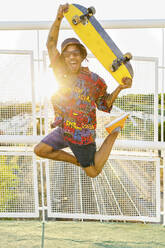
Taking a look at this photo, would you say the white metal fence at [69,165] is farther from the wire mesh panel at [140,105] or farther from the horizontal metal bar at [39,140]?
the horizontal metal bar at [39,140]

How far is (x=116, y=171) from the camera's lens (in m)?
3.22

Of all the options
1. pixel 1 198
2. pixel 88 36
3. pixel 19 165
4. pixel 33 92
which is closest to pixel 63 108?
pixel 88 36

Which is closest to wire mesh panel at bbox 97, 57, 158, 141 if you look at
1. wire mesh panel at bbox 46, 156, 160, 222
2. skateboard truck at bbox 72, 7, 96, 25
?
wire mesh panel at bbox 46, 156, 160, 222

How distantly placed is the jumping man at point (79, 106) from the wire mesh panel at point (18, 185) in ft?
3.67

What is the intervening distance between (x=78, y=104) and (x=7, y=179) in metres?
1.67

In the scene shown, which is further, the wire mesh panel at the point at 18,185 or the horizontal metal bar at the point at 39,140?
the wire mesh panel at the point at 18,185

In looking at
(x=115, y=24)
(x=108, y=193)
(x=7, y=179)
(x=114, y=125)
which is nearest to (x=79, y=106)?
(x=114, y=125)

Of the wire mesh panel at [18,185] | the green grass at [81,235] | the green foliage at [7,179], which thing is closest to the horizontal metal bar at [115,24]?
the wire mesh panel at [18,185]

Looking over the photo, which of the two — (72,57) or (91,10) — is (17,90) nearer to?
(72,57)

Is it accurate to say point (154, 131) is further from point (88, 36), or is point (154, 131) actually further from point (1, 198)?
point (1, 198)

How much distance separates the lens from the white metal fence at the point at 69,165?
296 cm

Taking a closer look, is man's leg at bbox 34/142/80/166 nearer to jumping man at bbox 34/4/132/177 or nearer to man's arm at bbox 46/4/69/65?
jumping man at bbox 34/4/132/177

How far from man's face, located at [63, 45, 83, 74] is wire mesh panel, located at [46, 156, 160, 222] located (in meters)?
1.39

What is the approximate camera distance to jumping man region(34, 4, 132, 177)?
6.34 feet
